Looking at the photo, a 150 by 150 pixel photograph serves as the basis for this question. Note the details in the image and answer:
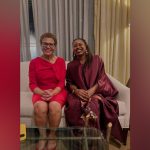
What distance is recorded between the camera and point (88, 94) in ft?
8.11

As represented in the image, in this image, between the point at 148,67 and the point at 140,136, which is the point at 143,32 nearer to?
the point at 148,67

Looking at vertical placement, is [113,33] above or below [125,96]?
above

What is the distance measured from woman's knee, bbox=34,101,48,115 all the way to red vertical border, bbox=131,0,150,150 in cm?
171

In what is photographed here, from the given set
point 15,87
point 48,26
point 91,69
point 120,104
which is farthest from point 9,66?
point 48,26

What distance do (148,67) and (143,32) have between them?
9 centimetres

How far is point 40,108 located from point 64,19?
1.70 m

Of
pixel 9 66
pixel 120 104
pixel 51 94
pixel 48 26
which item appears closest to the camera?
pixel 9 66

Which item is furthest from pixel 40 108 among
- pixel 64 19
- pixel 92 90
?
pixel 64 19

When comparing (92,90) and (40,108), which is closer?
(40,108)

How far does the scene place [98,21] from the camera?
3.64 metres

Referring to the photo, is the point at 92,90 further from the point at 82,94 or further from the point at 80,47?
the point at 80,47

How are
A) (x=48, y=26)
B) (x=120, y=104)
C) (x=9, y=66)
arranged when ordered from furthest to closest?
(x=48, y=26)
(x=120, y=104)
(x=9, y=66)

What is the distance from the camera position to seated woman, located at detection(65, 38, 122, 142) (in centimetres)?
243

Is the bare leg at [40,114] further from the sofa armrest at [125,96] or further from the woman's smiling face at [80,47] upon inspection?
the sofa armrest at [125,96]
